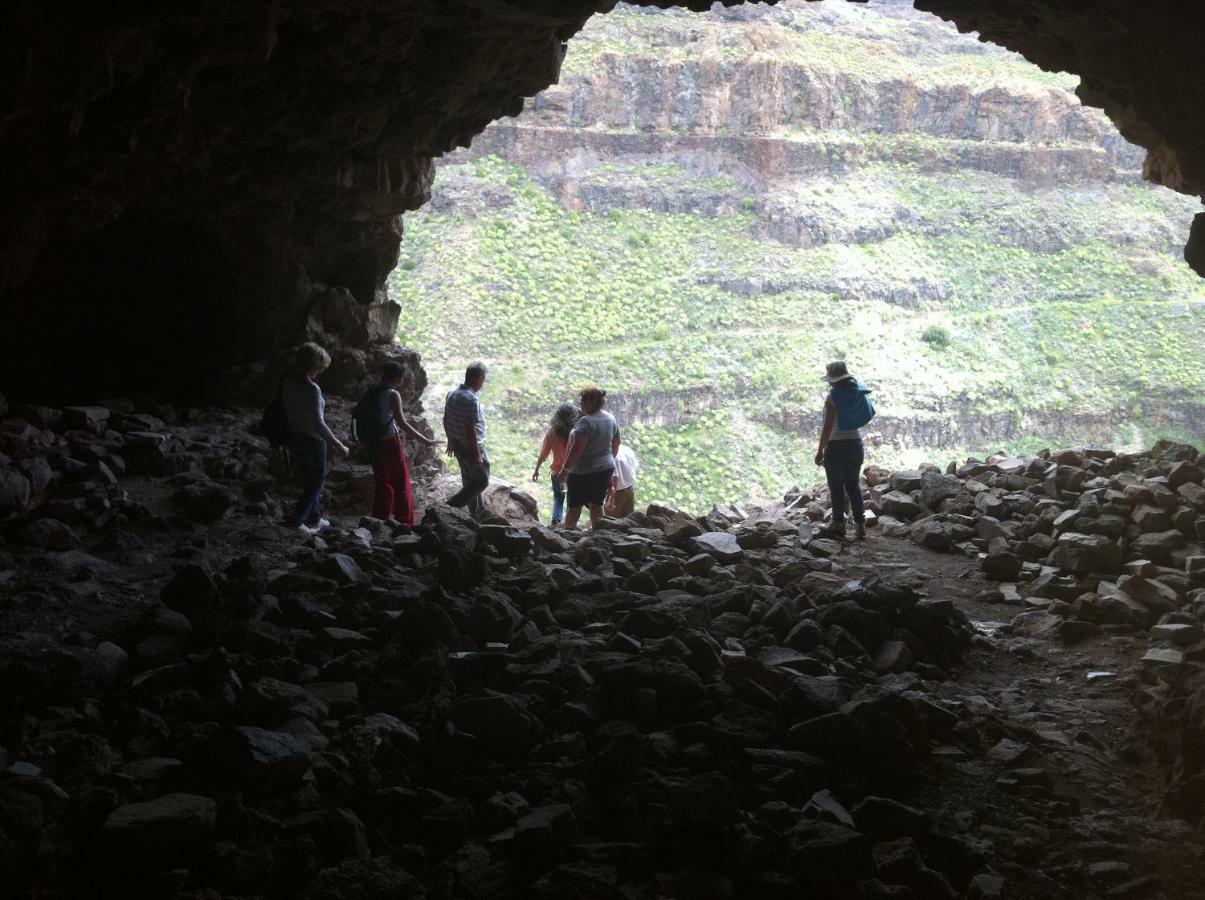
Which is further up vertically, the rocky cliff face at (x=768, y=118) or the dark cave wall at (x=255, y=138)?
the rocky cliff face at (x=768, y=118)

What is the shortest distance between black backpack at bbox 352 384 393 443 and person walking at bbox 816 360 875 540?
3.65 m

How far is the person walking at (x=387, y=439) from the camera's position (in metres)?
8.13

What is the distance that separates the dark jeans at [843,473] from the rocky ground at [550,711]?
1612mm

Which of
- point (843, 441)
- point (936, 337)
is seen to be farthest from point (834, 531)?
point (936, 337)

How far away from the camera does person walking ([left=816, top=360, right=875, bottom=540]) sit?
8.96 m

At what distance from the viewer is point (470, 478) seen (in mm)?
9180

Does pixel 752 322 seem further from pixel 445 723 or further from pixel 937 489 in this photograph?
pixel 445 723

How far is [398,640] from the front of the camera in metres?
4.98

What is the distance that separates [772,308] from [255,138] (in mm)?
35475

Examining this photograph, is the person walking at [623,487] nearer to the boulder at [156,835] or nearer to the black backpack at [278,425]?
the black backpack at [278,425]

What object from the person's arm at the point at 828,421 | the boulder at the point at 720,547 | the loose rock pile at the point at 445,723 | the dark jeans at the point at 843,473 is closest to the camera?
the loose rock pile at the point at 445,723

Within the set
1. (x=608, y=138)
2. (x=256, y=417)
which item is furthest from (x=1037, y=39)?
(x=608, y=138)

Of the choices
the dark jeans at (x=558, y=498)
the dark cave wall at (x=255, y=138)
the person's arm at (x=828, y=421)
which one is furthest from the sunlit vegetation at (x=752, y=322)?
the person's arm at (x=828, y=421)

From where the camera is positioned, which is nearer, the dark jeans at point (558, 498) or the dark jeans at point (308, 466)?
the dark jeans at point (308, 466)
